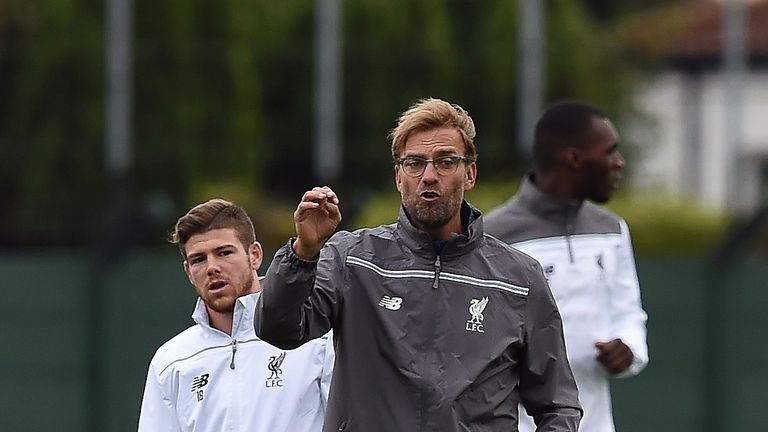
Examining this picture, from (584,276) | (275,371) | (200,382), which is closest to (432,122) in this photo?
(275,371)

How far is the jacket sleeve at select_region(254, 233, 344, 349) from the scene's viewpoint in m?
5.04

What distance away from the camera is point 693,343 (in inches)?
510

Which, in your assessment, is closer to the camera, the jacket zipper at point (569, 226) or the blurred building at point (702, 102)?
the jacket zipper at point (569, 226)

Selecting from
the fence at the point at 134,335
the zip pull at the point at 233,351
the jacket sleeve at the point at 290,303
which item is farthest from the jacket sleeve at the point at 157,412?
the fence at the point at 134,335

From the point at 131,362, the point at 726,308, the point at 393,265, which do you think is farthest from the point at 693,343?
the point at 393,265

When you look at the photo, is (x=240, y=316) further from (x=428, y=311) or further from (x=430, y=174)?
(x=430, y=174)

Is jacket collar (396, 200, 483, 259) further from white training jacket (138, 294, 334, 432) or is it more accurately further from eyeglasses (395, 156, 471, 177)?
white training jacket (138, 294, 334, 432)

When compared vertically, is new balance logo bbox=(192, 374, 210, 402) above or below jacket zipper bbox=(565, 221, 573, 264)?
below

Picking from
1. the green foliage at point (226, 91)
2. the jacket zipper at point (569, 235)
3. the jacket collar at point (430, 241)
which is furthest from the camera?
the green foliage at point (226, 91)

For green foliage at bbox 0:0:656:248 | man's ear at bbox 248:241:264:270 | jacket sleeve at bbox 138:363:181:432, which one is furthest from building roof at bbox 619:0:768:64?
jacket sleeve at bbox 138:363:181:432

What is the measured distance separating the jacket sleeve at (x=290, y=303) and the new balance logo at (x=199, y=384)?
67cm

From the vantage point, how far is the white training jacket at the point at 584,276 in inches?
281

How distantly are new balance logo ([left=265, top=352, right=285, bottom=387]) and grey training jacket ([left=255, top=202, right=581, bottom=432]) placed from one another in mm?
420

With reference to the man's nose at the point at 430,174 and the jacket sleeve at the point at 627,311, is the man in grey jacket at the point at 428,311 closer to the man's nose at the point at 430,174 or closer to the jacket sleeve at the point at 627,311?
the man's nose at the point at 430,174
